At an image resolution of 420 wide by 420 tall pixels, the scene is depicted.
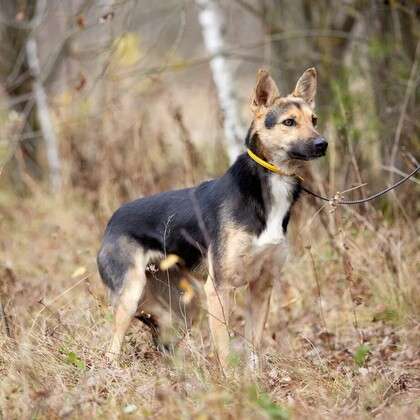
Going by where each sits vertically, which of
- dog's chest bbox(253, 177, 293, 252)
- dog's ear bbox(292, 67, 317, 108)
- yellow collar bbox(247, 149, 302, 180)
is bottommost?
dog's chest bbox(253, 177, 293, 252)

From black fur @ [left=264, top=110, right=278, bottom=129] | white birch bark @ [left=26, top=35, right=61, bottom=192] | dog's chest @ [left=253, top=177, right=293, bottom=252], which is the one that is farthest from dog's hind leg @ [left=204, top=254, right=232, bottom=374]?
white birch bark @ [left=26, top=35, right=61, bottom=192]

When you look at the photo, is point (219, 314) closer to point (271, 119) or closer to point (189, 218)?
point (189, 218)

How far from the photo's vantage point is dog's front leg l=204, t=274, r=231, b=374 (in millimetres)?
5664

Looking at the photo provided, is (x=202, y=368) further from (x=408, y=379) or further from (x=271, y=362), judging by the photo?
(x=408, y=379)

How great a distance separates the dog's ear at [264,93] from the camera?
6.11 m

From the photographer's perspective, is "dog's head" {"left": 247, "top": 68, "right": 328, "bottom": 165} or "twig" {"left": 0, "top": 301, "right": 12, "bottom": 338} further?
"twig" {"left": 0, "top": 301, "right": 12, "bottom": 338}

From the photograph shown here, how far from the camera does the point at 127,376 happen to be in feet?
16.3

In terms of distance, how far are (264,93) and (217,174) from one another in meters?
3.80

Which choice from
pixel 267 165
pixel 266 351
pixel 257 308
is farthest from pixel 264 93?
pixel 266 351

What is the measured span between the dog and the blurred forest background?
1.05 ft

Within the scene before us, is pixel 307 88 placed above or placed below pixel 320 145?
above

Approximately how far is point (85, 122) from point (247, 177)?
635cm

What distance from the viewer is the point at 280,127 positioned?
19.6ft

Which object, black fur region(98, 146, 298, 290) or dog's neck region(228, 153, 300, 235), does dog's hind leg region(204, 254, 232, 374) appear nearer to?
black fur region(98, 146, 298, 290)
